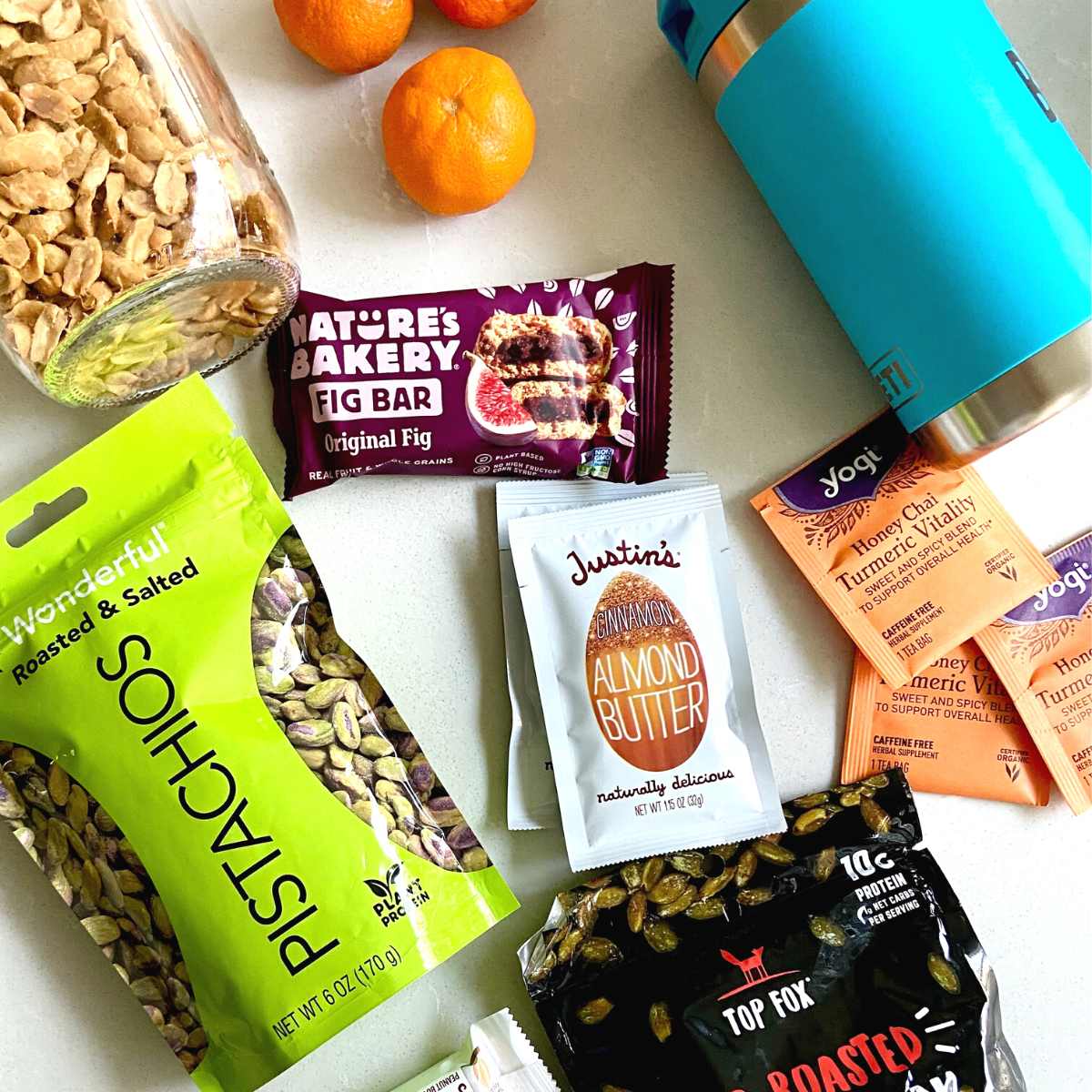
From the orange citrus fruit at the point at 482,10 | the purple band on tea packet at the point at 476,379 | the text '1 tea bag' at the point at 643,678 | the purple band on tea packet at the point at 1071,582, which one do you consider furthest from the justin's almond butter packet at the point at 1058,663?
the orange citrus fruit at the point at 482,10

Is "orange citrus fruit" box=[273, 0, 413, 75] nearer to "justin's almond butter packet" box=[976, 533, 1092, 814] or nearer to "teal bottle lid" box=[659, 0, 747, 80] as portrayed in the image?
"teal bottle lid" box=[659, 0, 747, 80]

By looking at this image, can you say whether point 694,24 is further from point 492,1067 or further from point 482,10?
point 492,1067

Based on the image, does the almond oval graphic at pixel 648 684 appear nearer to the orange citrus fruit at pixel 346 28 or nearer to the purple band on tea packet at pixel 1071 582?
the purple band on tea packet at pixel 1071 582

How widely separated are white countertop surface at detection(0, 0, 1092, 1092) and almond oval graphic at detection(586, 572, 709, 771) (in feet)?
0.26

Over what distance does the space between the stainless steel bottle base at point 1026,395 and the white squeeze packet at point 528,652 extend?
241 mm

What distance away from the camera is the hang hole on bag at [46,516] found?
85 cm

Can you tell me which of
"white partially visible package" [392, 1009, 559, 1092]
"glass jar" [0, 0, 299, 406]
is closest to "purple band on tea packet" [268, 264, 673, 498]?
"glass jar" [0, 0, 299, 406]

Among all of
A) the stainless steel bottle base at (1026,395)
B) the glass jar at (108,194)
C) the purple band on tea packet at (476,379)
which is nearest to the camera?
the glass jar at (108,194)

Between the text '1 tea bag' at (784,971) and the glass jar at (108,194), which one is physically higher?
the glass jar at (108,194)

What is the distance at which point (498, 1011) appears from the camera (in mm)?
890

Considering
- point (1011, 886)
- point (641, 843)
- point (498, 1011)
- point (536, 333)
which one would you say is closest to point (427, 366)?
point (536, 333)

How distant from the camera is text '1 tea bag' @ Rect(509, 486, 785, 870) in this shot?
90cm

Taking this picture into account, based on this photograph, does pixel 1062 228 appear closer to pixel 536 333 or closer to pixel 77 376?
pixel 536 333

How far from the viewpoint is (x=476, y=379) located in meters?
0.89
